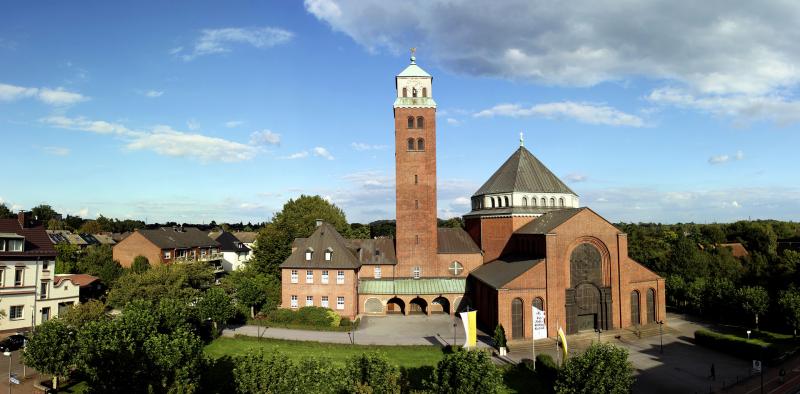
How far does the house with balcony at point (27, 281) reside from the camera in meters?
37.2

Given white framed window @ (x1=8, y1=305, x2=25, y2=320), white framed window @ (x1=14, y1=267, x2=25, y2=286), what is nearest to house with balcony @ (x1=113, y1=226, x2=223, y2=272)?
white framed window @ (x1=14, y1=267, x2=25, y2=286)

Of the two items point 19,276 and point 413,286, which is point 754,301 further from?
point 19,276

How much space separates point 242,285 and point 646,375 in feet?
107

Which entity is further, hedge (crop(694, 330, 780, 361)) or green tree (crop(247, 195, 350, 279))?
green tree (crop(247, 195, 350, 279))

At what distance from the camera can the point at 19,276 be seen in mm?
38312

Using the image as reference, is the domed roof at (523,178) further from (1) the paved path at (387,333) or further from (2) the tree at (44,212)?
(2) the tree at (44,212)

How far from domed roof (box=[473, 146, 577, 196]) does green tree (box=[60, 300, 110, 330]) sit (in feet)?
110

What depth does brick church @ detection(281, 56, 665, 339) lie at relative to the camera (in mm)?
38688

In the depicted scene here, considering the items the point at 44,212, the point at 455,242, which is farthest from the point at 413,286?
the point at 44,212

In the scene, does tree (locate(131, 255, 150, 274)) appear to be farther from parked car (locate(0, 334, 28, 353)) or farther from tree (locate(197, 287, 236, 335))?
tree (locate(197, 287, 236, 335))

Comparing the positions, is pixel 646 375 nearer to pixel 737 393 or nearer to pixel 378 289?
pixel 737 393

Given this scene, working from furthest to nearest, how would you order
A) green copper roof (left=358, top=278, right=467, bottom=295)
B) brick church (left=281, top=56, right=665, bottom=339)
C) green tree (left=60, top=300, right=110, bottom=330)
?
green copper roof (left=358, top=278, right=467, bottom=295) < brick church (left=281, top=56, right=665, bottom=339) < green tree (left=60, top=300, right=110, bottom=330)

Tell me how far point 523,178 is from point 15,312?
146ft

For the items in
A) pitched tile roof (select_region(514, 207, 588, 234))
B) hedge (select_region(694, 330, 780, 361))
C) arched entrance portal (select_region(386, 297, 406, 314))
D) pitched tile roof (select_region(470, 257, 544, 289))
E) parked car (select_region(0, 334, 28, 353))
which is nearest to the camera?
hedge (select_region(694, 330, 780, 361))
